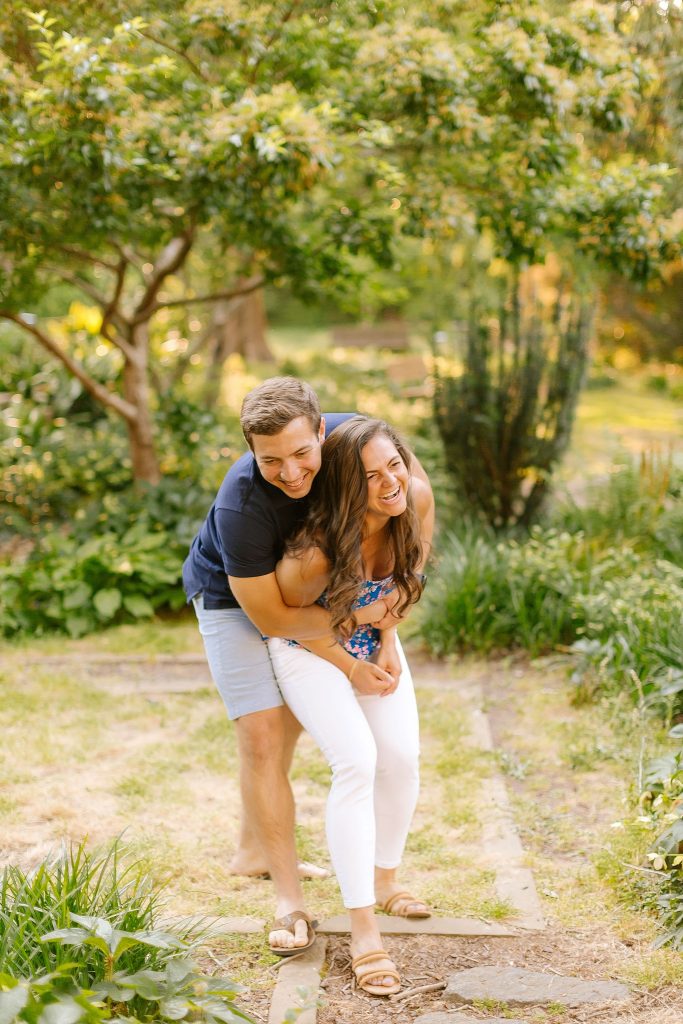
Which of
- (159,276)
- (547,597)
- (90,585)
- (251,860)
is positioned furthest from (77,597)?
(251,860)

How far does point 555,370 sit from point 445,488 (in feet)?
3.49

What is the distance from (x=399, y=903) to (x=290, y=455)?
1.45m

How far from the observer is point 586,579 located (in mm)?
5203

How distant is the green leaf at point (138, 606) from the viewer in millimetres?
5762

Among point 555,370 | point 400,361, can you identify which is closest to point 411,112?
point 555,370

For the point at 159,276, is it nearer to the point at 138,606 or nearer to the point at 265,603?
the point at 138,606

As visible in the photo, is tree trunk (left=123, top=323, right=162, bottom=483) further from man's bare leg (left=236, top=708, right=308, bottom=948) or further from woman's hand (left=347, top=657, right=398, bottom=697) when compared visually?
woman's hand (left=347, top=657, right=398, bottom=697)

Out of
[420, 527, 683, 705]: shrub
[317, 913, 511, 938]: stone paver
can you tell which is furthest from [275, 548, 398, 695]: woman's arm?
[420, 527, 683, 705]: shrub

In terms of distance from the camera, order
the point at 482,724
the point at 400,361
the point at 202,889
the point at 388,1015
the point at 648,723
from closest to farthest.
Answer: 1. the point at 388,1015
2. the point at 202,889
3. the point at 648,723
4. the point at 482,724
5. the point at 400,361

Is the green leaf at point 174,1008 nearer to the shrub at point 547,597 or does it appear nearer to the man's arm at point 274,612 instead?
the man's arm at point 274,612

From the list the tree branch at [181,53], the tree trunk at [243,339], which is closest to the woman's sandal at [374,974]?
the tree branch at [181,53]

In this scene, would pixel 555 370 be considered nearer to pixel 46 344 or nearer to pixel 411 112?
pixel 411 112

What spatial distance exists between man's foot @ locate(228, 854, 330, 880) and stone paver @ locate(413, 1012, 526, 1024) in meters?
0.81

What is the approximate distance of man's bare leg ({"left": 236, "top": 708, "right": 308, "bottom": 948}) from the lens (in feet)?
9.71
